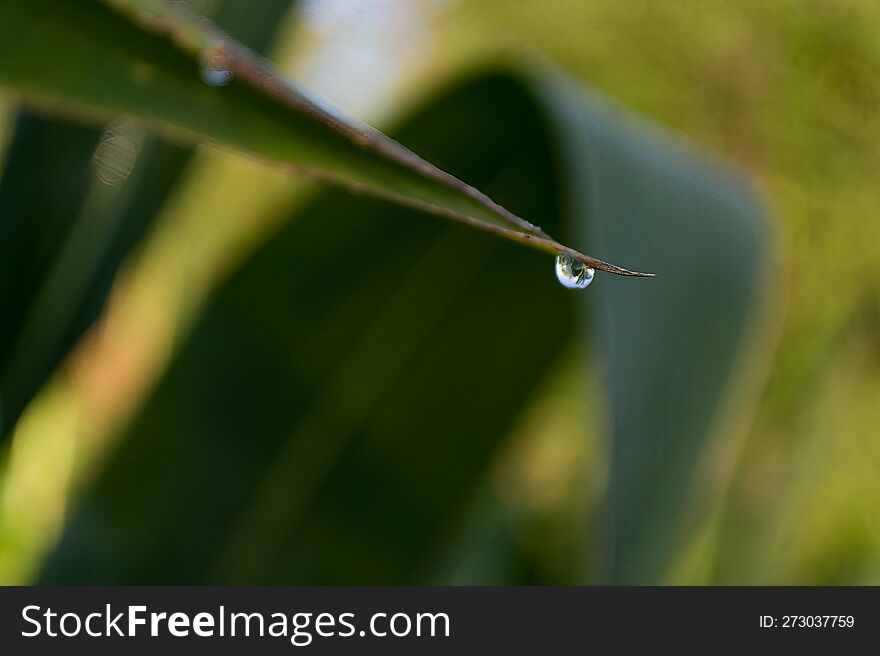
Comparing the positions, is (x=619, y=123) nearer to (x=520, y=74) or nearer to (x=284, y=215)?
(x=520, y=74)

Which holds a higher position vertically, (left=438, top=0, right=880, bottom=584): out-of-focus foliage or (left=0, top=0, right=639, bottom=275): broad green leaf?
(left=438, top=0, right=880, bottom=584): out-of-focus foliage

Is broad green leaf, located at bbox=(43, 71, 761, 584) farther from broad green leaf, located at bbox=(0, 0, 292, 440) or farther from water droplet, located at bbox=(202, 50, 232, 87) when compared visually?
water droplet, located at bbox=(202, 50, 232, 87)

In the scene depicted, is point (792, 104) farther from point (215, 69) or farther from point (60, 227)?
point (215, 69)

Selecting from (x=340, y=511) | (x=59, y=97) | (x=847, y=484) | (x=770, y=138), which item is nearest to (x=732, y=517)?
(x=340, y=511)

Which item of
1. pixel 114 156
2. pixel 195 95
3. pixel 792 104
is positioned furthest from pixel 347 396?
pixel 792 104

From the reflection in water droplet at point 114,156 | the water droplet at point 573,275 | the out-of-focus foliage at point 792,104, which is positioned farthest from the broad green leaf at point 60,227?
the out-of-focus foliage at point 792,104

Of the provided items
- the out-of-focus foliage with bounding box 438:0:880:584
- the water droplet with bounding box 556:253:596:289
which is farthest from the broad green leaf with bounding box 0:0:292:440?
the out-of-focus foliage with bounding box 438:0:880:584

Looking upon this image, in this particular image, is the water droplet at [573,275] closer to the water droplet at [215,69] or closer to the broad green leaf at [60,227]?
the water droplet at [215,69]
